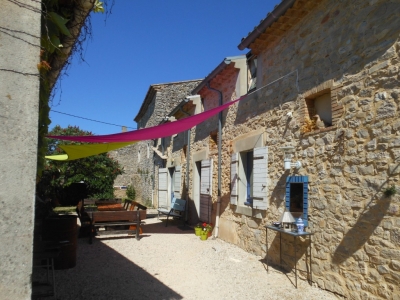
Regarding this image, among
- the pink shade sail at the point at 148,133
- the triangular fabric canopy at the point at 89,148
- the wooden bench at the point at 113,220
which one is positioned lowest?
the wooden bench at the point at 113,220

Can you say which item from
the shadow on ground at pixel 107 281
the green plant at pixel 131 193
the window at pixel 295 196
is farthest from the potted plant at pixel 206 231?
the green plant at pixel 131 193

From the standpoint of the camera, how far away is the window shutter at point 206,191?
7551mm

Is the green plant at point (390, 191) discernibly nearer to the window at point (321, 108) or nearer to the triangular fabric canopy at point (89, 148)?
the window at point (321, 108)

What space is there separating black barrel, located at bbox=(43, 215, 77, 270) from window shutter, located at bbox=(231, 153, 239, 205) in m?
2.86

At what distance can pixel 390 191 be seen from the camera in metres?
3.00

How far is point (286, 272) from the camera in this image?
175 inches

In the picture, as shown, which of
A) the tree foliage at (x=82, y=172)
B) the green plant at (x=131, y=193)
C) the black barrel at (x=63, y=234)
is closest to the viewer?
the black barrel at (x=63, y=234)

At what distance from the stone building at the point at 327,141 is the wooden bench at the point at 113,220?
1.97 m

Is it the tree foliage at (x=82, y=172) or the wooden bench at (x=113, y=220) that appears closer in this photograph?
the wooden bench at (x=113, y=220)

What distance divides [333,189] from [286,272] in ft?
4.69

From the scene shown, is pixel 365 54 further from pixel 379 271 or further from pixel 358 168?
pixel 379 271

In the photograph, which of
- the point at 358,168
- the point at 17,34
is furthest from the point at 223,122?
the point at 17,34

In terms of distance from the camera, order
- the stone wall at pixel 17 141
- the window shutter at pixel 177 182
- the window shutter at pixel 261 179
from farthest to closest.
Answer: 1. the window shutter at pixel 177 182
2. the window shutter at pixel 261 179
3. the stone wall at pixel 17 141

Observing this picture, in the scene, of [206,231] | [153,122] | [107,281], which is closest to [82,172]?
[153,122]
